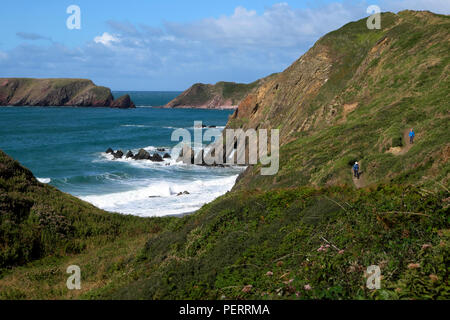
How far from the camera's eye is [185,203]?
109 feet

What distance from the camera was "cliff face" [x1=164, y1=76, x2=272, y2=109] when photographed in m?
182

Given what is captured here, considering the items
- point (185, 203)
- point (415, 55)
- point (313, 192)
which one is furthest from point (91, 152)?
point (313, 192)

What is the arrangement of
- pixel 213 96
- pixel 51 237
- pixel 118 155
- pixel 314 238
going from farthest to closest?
pixel 213 96
pixel 118 155
pixel 51 237
pixel 314 238

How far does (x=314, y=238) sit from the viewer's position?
371 inches

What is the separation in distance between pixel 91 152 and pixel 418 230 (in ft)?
198

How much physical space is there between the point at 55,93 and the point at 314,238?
18076 centimetres

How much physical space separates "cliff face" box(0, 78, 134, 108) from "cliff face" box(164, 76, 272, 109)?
2649 cm

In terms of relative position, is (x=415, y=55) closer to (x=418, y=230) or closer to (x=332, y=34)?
(x=332, y=34)

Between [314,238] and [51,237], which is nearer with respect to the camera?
[314,238]

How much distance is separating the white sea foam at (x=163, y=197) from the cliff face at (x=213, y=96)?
464 ft

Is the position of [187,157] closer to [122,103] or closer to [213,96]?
[122,103]

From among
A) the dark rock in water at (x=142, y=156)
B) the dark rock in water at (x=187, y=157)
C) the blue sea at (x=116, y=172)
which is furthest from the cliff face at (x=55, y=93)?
the dark rock in water at (x=187, y=157)

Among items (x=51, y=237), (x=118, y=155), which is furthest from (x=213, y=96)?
(x=51, y=237)

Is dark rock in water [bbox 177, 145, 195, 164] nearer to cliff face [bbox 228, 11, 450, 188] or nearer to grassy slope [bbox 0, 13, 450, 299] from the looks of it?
cliff face [bbox 228, 11, 450, 188]
